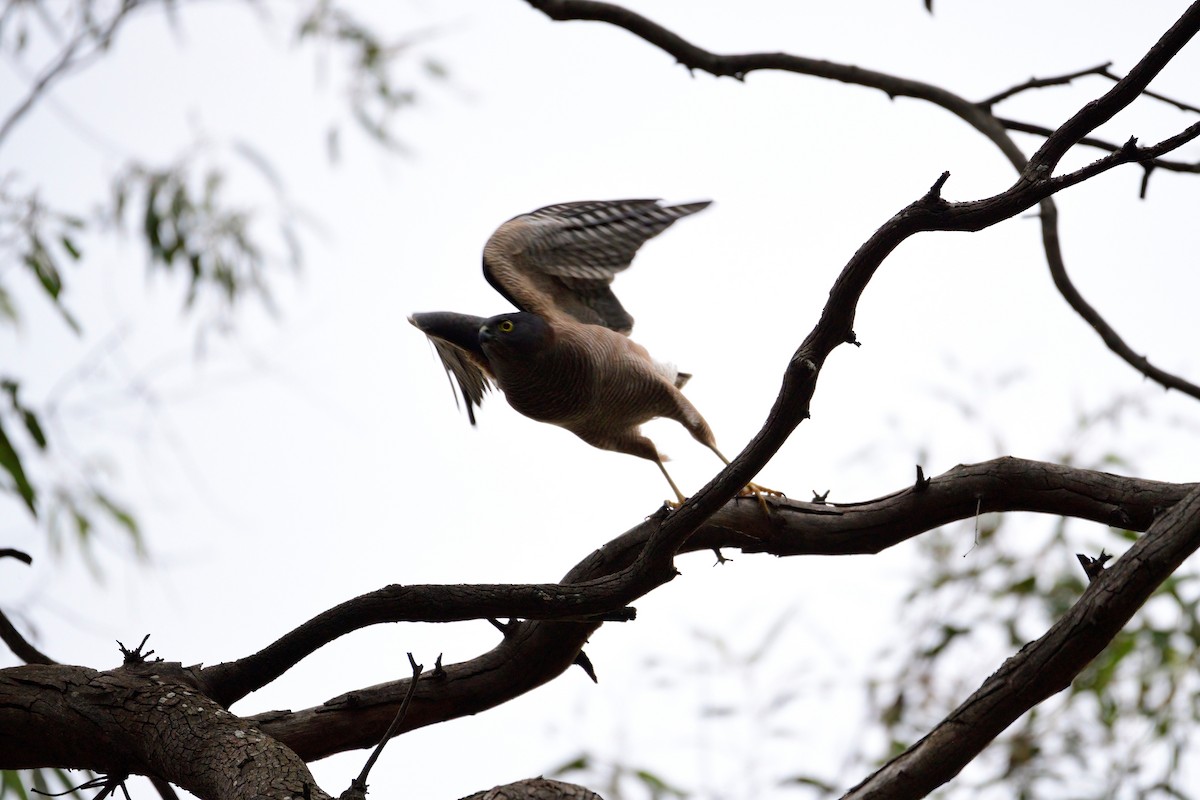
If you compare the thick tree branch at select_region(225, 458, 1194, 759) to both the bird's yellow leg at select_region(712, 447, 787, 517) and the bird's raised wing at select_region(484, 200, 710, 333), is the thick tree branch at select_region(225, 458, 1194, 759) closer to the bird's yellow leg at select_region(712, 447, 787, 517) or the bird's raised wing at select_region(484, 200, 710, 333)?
the bird's yellow leg at select_region(712, 447, 787, 517)

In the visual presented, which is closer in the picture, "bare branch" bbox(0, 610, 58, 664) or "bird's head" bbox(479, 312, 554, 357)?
"bare branch" bbox(0, 610, 58, 664)

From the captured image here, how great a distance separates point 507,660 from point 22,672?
2.74 feet

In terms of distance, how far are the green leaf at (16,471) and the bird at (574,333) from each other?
3.21ft

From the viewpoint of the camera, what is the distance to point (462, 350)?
10.1ft

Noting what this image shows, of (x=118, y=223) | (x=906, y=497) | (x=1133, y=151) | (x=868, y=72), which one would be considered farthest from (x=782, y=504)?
(x=118, y=223)

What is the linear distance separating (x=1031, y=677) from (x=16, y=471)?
82.4 inches

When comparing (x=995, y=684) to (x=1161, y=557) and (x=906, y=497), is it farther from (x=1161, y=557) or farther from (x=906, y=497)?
(x=906, y=497)

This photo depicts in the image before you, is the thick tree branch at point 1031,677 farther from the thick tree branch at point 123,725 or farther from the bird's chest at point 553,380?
the bird's chest at point 553,380

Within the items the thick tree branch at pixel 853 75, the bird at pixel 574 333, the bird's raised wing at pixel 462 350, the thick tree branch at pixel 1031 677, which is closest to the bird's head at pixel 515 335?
the bird at pixel 574 333

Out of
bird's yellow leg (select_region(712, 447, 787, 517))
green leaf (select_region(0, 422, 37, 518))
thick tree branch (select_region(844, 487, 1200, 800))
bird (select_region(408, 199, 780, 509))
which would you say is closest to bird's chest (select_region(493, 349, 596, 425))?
bird (select_region(408, 199, 780, 509))

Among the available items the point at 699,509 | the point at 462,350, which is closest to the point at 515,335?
the point at 462,350

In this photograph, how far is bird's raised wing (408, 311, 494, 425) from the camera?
9.59 feet

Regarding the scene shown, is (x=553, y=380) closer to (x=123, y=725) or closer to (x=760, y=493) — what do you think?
(x=760, y=493)

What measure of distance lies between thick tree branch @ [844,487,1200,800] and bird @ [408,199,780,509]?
1.23 m
